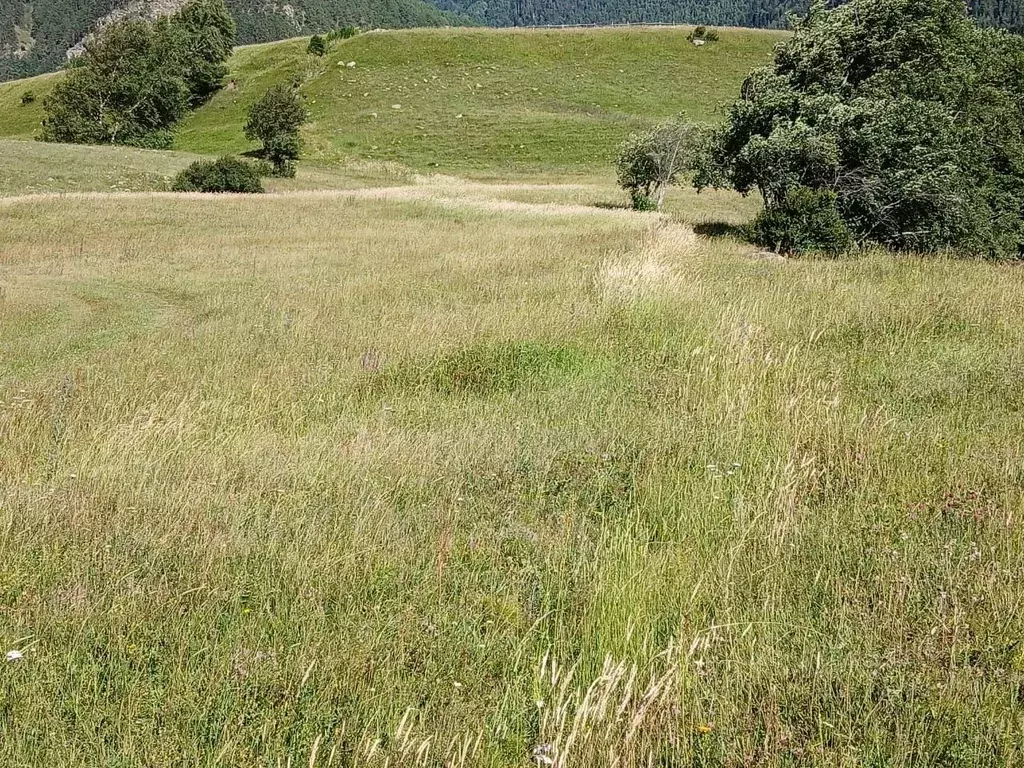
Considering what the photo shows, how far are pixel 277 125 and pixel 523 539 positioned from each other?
5124 cm

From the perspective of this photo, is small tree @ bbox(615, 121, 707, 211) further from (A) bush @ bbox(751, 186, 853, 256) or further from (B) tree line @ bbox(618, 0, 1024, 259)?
(A) bush @ bbox(751, 186, 853, 256)

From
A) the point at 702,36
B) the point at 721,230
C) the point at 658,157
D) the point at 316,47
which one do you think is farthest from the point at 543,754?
the point at 702,36

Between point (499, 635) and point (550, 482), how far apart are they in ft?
5.88

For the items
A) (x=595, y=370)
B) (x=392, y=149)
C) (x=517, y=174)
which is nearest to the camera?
(x=595, y=370)

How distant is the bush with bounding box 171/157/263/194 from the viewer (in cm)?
3756

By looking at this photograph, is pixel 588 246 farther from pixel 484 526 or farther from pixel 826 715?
pixel 826 715

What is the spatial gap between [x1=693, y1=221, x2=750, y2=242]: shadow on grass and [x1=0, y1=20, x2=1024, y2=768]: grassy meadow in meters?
8.90

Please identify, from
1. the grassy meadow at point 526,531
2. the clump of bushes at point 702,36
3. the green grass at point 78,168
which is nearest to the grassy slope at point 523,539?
the grassy meadow at point 526,531

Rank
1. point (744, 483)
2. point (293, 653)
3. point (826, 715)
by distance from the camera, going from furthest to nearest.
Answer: point (744, 483) → point (293, 653) → point (826, 715)

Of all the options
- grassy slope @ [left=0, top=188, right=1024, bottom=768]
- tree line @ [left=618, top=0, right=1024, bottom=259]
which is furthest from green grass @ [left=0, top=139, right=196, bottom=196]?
grassy slope @ [left=0, top=188, right=1024, bottom=768]

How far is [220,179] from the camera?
3753cm

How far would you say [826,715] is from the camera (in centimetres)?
270

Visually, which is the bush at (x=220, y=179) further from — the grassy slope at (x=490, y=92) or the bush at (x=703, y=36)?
the bush at (x=703, y=36)

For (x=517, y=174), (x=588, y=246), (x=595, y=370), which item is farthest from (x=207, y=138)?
(x=595, y=370)
